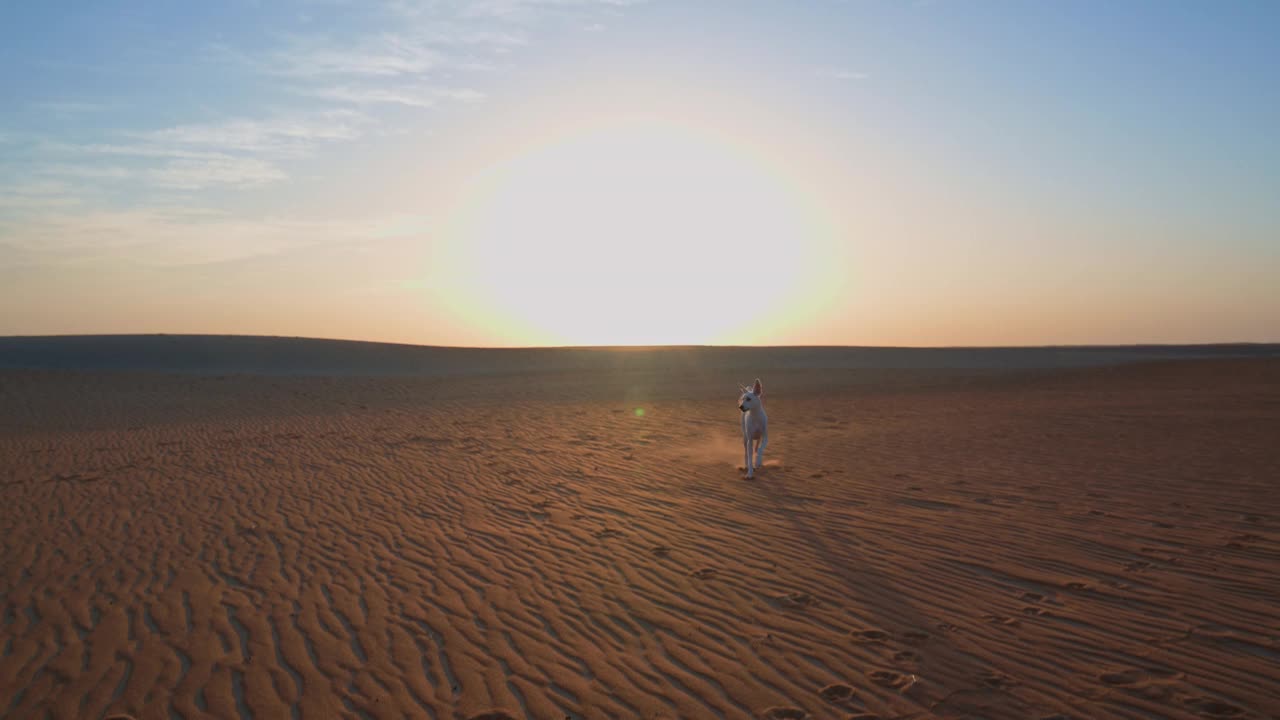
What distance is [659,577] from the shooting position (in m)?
7.13

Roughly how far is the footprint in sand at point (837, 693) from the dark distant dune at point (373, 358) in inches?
1604

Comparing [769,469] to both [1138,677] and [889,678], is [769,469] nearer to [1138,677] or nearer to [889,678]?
[889,678]

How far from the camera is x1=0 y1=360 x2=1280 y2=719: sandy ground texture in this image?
4.89m

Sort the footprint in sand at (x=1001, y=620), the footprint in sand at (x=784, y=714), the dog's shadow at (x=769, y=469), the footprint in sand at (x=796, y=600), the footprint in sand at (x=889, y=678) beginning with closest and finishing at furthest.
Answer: the footprint in sand at (x=784, y=714)
the footprint in sand at (x=889, y=678)
the footprint in sand at (x=1001, y=620)
the footprint in sand at (x=796, y=600)
the dog's shadow at (x=769, y=469)

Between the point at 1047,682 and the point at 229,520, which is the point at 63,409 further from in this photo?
the point at 1047,682

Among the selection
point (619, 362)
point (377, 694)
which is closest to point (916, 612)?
point (377, 694)

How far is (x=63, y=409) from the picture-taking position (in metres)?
24.5

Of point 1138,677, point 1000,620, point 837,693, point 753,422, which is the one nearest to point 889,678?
point 837,693

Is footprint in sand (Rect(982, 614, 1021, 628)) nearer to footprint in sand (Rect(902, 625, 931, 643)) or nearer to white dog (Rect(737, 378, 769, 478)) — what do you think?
footprint in sand (Rect(902, 625, 931, 643))

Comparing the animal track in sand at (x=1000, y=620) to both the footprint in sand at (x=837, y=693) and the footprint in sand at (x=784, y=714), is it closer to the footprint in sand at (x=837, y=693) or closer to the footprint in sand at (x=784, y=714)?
the footprint in sand at (x=837, y=693)

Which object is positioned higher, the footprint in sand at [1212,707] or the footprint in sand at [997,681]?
the footprint in sand at [1212,707]

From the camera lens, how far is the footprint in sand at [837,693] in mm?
4703

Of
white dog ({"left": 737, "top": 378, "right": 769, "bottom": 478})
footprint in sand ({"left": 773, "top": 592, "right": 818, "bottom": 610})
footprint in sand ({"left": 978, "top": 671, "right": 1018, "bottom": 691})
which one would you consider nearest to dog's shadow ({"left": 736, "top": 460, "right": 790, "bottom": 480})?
white dog ({"left": 737, "top": 378, "right": 769, "bottom": 478})

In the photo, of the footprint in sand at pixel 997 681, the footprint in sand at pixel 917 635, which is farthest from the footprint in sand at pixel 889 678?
the footprint in sand at pixel 917 635
